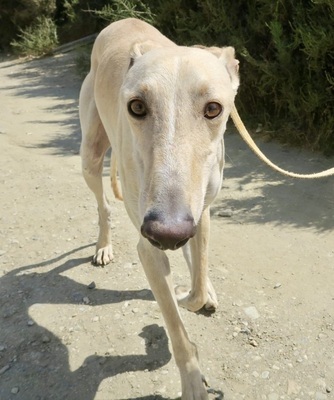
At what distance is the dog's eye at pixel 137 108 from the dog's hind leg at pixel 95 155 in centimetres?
172

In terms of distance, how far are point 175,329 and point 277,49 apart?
433 centimetres

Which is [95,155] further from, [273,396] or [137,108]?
[273,396]

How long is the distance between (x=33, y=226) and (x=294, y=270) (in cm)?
231

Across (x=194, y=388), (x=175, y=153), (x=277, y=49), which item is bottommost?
(x=194, y=388)

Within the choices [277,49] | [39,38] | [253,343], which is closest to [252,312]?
→ [253,343]

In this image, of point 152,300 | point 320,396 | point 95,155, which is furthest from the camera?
point 95,155

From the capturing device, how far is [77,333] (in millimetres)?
3176

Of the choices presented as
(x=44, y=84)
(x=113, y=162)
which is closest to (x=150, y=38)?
(x=113, y=162)

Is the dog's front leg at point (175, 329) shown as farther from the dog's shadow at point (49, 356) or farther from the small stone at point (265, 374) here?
the small stone at point (265, 374)

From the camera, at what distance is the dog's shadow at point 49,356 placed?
2756 mm

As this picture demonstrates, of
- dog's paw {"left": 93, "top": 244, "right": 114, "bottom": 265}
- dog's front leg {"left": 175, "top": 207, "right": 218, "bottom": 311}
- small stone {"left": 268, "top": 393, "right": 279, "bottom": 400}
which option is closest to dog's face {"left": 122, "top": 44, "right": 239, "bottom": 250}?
dog's front leg {"left": 175, "top": 207, "right": 218, "bottom": 311}

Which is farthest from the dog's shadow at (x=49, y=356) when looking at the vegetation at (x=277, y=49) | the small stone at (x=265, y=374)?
the vegetation at (x=277, y=49)

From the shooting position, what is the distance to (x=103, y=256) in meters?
3.89

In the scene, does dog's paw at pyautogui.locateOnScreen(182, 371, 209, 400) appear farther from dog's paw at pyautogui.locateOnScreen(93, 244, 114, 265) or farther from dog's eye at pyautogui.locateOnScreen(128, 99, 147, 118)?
dog's paw at pyautogui.locateOnScreen(93, 244, 114, 265)
